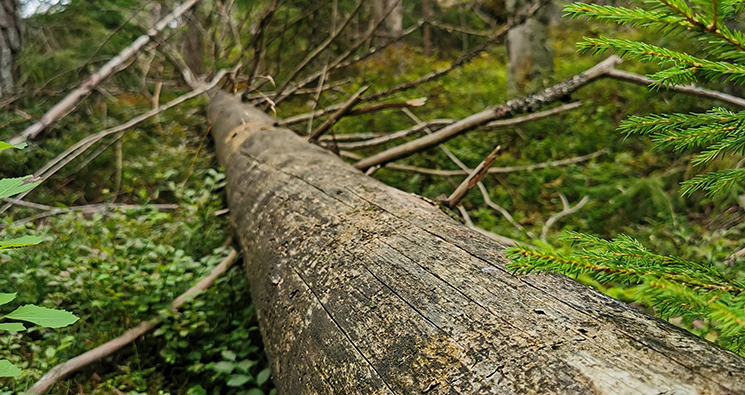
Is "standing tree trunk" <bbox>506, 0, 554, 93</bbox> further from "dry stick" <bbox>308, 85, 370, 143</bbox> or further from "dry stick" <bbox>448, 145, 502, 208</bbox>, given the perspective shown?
"dry stick" <bbox>448, 145, 502, 208</bbox>

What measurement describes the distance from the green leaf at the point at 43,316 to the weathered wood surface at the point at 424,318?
560 mm

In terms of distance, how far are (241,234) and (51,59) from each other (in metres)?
4.68

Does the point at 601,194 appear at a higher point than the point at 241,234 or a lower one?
lower

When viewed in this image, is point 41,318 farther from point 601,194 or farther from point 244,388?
point 601,194

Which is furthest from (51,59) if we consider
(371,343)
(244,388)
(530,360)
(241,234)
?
(530,360)

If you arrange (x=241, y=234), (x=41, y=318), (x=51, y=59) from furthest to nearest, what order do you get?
(x=51, y=59), (x=241, y=234), (x=41, y=318)

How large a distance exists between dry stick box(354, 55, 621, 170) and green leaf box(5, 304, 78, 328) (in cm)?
176

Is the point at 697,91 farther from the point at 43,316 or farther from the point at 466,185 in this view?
the point at 43,316

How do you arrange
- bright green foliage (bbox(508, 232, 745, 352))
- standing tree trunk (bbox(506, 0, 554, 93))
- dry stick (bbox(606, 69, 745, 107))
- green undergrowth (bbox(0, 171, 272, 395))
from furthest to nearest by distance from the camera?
standing tree trunk (bbox(506, 0, 554, 93))
dry stick (bbox(606, 69, 745, 107))
green undergrowth (bbox(0, 171, 272, 395))
bright green foliage (bbox(508, 232, 745, 352))

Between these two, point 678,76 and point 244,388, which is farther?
point 244,388

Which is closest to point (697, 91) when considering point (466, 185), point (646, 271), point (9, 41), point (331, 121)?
point (466, 185)

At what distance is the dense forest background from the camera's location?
1.79 m

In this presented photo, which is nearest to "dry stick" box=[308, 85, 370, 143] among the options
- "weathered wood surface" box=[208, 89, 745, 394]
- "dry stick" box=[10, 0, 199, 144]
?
"weathered wood surface" box=[208, 89, 745, 394]

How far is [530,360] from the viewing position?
778 millimetres
